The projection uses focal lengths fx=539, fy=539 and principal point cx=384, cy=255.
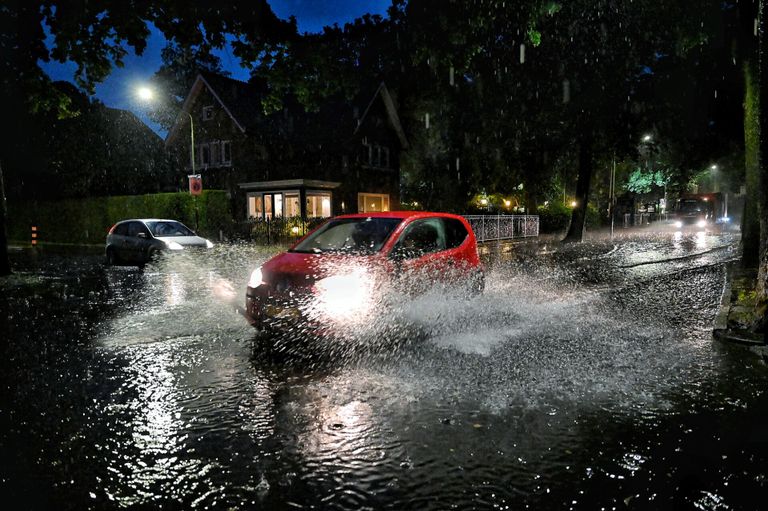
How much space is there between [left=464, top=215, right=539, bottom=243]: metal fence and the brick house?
875 centimetres

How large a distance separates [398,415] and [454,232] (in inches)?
183

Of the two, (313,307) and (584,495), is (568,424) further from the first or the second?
(313,307)

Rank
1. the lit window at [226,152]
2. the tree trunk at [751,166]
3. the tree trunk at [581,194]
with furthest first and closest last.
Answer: the lit window at [226,152] → the tree trunk at [581,194] → the tree trunk at [751,166]

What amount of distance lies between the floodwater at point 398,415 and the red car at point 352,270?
406mm

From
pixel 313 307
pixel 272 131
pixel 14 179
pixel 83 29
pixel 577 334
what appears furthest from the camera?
pixel 14 179

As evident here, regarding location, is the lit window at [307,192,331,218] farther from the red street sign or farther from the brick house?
the red street sign

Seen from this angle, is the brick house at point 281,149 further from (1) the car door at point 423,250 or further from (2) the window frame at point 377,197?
(1) the car door at point 423,250

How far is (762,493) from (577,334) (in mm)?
4088

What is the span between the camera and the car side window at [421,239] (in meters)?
7.08

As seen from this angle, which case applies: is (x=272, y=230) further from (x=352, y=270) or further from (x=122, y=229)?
(x=352, y=270)

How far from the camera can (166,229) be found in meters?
17.2

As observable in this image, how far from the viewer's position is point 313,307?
20.2ft

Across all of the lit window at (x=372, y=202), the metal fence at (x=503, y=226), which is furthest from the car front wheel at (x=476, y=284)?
the lit window at (x=372, y=202)

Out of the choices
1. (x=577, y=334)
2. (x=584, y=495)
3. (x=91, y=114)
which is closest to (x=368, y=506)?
(x=584, y=495)
